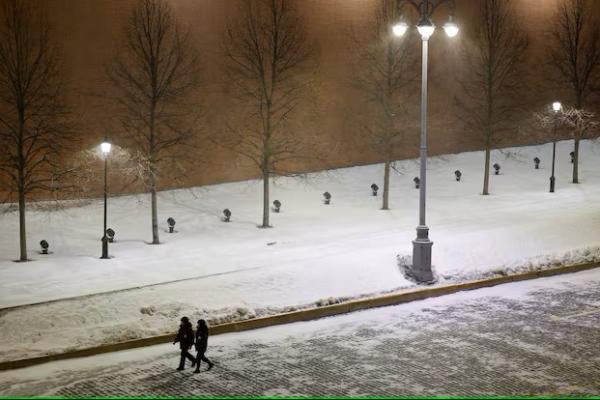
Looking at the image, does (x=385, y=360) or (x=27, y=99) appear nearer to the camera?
(x=385, y=360)

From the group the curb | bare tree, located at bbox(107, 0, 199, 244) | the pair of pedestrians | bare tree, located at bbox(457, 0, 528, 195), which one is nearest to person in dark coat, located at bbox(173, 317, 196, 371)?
the pair of pedestrians

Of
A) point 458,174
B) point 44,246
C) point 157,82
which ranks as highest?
point 157,82

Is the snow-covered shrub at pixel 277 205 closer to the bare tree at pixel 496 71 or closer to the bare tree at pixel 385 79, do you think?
the bare tree at pixel 385 79

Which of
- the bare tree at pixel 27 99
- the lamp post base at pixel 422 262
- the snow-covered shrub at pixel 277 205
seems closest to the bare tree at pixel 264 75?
the snow-covered shrub at pixel 277 205

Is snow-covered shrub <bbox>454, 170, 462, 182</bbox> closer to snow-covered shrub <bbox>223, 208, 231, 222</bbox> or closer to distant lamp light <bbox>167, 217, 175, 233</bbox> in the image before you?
snow-covered shrub <bbox>223, 208, 231, 222</bbox>

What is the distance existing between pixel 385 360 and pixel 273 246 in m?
12.1

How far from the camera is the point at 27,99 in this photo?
24.0m

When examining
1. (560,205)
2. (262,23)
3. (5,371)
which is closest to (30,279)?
(5,371)

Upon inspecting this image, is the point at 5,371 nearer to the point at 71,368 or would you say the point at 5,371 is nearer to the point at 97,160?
the point at 71,368

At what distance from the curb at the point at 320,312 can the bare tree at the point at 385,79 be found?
37.4 ft

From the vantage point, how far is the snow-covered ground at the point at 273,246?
47.2ft

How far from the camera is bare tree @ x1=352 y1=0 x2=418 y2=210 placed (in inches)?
1162

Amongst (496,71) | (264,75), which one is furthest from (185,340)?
(496,71)

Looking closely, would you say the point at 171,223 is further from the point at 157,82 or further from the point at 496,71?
the point at 496,71
